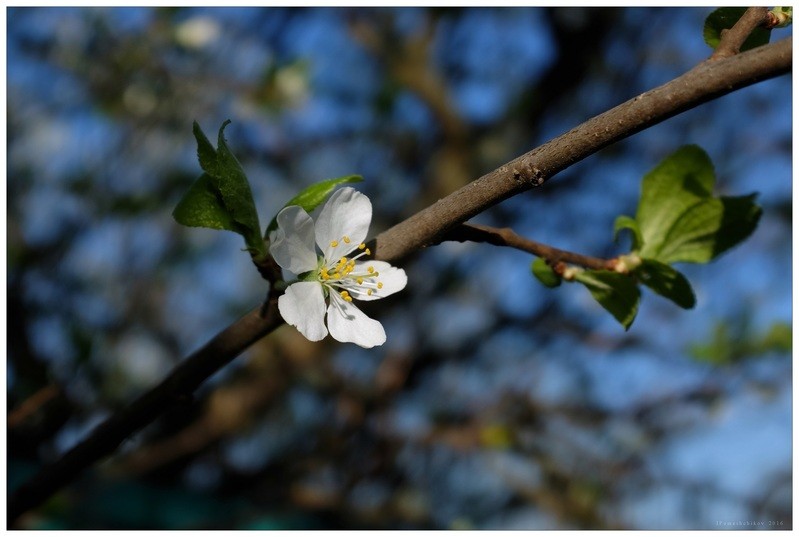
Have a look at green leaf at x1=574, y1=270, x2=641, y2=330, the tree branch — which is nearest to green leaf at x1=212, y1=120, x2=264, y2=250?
the tree branch

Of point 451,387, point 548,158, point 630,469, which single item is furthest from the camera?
point 451,387

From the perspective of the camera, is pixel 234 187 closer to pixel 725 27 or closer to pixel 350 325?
pixel 350 325

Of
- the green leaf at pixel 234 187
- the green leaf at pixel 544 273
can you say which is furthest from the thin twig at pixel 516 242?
the green leaf at pixel 234 187

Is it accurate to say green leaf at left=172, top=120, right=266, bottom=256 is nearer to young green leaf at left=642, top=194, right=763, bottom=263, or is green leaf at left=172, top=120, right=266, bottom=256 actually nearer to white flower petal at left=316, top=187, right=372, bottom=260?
white flower petal at left=316, top=187, right=372, bottom=260

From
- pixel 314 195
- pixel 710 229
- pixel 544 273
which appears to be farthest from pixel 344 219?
pixel 710 229

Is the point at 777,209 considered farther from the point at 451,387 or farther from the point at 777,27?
the point at 777,27

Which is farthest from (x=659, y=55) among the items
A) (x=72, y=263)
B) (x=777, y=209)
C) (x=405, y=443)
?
(x=72, y=263)

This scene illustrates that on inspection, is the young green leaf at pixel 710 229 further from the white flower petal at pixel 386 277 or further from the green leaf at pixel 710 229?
the white flower petal at pixel 386 277
